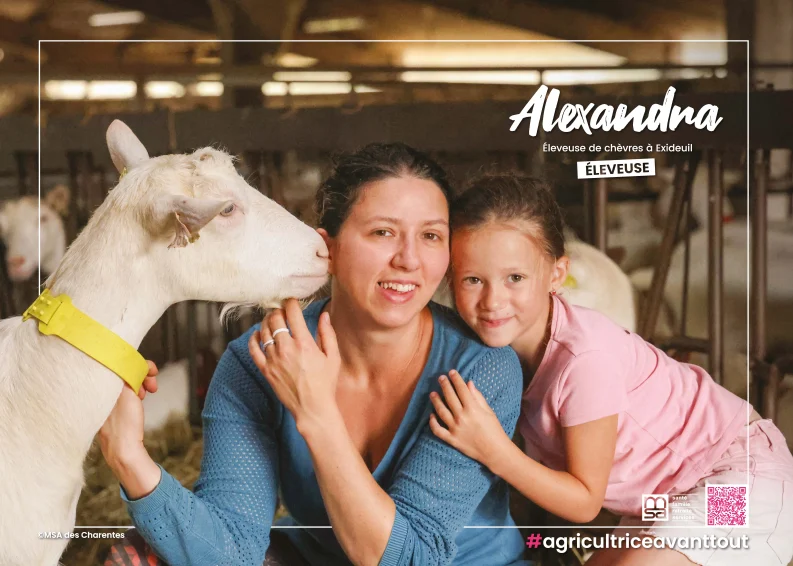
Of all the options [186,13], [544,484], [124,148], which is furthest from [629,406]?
[186,13]

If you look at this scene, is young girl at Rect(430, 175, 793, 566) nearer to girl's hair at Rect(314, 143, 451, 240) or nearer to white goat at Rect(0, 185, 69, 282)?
girl's hair at Rect(314, 143, 451, 240)

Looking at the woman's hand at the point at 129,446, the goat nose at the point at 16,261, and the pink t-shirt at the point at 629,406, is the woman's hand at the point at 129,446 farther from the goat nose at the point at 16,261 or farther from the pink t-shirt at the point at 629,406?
the pink t-shirt at the point at 629,406

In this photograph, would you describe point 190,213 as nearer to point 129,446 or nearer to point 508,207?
point 129,446

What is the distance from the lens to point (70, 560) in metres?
1.45

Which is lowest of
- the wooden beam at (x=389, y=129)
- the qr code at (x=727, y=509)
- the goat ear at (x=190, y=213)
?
the qr code at (x=727, y=509)

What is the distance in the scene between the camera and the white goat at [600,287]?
147cm

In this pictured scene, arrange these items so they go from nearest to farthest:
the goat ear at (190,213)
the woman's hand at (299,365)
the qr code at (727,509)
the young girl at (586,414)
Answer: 1. the goat ear at (190,213)
2. the woman's hand at (299,365)
3. the young girl at (586,414)
4. the qr code at (727,509)

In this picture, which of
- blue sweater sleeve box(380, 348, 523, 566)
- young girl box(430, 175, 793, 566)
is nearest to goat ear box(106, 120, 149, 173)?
young girl box(430, 175, 793, 566)

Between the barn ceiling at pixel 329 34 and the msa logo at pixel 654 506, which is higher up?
the barn ceiling at pixel 329 34

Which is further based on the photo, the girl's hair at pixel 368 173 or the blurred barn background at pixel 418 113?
the blurred barn background at pixel 418 113

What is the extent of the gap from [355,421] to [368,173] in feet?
1.47

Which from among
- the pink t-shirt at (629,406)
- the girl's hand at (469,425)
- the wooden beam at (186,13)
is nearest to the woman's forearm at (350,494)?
the girl's hand at (469,425)

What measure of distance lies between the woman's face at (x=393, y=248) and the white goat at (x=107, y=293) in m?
0.14

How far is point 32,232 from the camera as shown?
1.46 m
